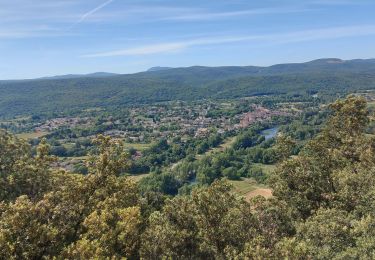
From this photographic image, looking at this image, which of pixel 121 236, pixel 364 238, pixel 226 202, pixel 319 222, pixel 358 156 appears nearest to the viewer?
pixel 121 236

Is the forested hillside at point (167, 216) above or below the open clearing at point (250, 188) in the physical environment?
above

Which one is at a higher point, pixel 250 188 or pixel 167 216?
pixel 167 216

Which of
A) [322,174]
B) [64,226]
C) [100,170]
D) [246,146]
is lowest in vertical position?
[246,146]

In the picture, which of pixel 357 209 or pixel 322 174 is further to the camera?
pixel 322 174

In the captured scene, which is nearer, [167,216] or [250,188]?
[167,216]

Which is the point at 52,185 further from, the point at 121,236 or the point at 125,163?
the point at 121,236

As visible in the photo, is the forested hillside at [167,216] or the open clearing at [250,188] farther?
the open clearing at [250,188]

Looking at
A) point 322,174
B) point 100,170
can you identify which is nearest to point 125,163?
point 100,170

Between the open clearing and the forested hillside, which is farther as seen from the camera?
the open clearing
